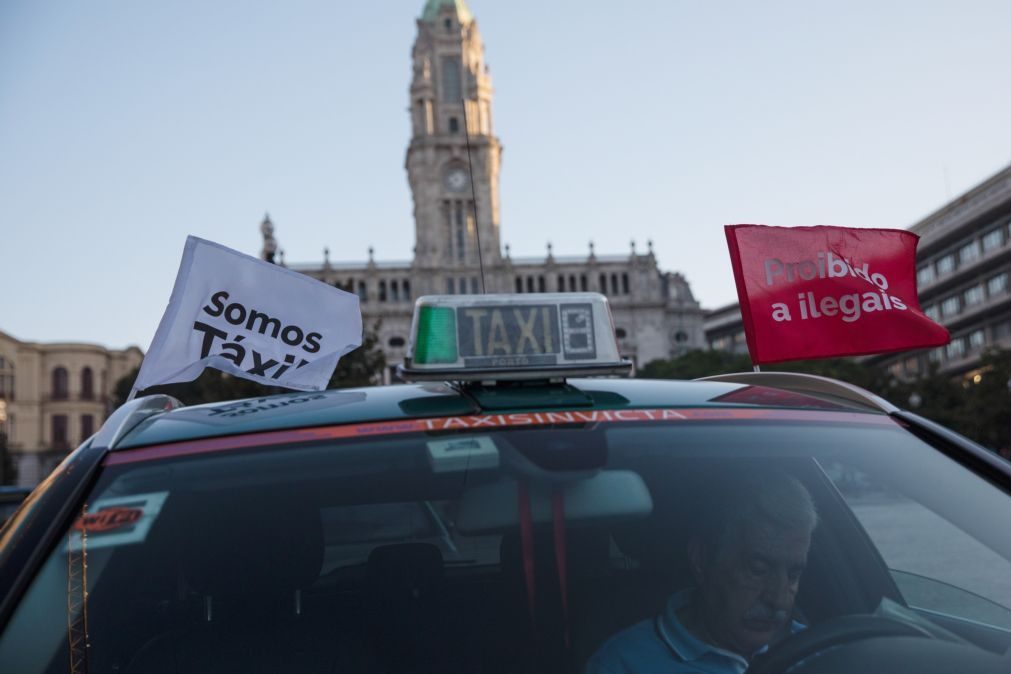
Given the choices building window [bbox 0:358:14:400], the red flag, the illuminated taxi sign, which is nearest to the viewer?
the illuminated taxi sign

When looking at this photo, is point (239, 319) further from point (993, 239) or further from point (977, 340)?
A: point (977, 340)

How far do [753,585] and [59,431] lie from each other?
74.9 metres

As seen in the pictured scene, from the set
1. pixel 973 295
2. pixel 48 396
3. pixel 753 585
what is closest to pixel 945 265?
pixel 973 295

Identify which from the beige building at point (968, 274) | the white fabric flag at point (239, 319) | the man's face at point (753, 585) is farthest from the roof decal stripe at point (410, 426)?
the beige building at point (968, 274)

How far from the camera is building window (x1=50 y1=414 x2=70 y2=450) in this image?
69625mm

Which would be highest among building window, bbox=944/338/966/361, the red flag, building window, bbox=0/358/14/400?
building window, bbox=0/358/14/400

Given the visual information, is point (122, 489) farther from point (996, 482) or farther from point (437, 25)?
point (437, 25)

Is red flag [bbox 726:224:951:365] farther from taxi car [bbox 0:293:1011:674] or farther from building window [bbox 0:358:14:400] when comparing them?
building window [bbox 0:358:14:400]

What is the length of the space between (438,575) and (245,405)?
0.46 meters

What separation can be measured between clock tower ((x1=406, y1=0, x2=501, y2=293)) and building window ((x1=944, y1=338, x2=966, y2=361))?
39.1 metres

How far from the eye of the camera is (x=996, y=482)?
169 cm

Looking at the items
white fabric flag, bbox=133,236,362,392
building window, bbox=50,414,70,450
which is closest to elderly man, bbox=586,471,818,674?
white fabric flag, bbox=133,236,362,392

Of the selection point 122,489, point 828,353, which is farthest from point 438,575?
point 828,353

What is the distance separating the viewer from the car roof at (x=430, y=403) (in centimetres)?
169
